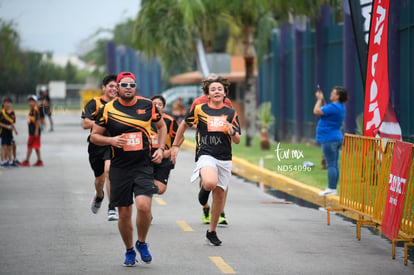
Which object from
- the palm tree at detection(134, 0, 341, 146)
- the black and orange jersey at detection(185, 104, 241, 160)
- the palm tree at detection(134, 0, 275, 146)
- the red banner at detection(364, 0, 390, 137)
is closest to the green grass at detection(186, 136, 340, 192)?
the red banner at detection(364, 0, 390, 137)

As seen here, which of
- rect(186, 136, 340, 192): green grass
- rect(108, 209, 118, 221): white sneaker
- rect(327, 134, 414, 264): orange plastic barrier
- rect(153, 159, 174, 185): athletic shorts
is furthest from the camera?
rect(186, 136, 340, 192): green grass

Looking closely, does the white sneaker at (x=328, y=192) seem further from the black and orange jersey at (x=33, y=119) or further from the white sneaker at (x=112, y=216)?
the black and orange jersey at (x=33, y=119)

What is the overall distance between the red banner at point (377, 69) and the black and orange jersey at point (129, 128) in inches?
219

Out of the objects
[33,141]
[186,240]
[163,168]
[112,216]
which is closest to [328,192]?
[163,168]

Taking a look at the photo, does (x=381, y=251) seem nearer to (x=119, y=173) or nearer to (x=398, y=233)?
(x=398, y=233)

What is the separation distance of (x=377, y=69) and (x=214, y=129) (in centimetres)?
413

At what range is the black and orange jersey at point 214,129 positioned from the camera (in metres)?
10.8

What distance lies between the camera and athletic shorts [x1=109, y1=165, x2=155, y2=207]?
923 centimetres

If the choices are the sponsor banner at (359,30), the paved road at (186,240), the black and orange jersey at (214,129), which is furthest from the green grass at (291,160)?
the black and orange jersey at (214,129)

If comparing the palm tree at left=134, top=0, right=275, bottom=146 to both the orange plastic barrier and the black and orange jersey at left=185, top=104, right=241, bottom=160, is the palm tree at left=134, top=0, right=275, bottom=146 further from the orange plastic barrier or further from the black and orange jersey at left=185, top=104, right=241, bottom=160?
the black and orange jersey at left=185, top=104, right=241, bottom=160

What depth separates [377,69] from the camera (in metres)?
14.0

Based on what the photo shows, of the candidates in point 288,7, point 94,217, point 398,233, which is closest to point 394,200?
point 398,233

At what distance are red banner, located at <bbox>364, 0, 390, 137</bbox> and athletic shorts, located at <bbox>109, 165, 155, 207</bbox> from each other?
577cm

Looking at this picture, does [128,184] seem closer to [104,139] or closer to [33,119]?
[104,139]
